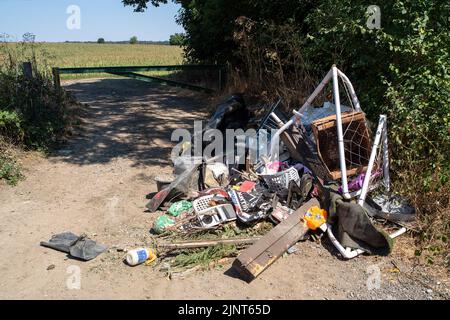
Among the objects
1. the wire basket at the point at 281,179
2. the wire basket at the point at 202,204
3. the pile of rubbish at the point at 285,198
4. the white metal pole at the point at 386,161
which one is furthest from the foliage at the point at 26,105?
the white metal pole at the point at 386,161

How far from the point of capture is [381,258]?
425cm

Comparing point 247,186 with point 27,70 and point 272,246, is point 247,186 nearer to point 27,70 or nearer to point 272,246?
point 272,246

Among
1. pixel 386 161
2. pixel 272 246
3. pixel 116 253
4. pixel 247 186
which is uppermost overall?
pixel 386 161

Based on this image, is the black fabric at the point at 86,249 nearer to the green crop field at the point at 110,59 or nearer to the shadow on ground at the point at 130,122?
the shadow on ground at the point at 130,122

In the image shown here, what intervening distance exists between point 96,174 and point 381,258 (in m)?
4.60

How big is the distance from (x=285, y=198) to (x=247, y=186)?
56cm

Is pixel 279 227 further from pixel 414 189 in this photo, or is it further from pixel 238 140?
pixel 238 140

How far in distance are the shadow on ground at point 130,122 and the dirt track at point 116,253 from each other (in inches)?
2.1

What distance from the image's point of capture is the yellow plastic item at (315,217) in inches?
178

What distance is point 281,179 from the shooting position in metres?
5.25

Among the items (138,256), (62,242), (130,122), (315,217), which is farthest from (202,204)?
(130,122)

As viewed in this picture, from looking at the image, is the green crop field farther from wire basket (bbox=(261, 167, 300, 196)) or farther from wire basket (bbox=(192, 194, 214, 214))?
wire basket (bbox=(261, 167, 300, 196))

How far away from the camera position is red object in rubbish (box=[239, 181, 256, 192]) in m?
5.32

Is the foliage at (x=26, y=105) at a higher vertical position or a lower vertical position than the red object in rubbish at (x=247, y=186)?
higher
